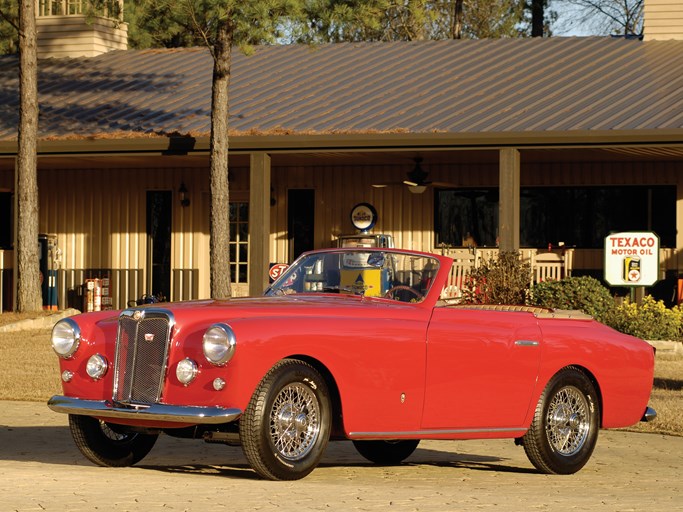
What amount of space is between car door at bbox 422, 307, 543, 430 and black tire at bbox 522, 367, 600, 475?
165mm

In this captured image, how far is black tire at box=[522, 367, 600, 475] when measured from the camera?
353 inches

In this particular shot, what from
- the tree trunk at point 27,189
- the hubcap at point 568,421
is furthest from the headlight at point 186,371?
the tree trunk at point 27,189

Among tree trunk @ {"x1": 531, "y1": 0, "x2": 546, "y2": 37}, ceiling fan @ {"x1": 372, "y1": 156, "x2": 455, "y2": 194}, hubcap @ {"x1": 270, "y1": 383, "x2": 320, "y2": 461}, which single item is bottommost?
hubcap @ {"x1": 270, "y1": 383, "x2": 320, "y2": 461}

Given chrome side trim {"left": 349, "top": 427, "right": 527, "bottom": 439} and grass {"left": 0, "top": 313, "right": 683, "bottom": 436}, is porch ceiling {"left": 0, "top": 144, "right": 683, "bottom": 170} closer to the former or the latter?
grass {"left": 0, "top": 313, "right": 683, "bottom": 436}

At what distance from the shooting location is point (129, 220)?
2612 centimetres

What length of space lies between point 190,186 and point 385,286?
56.6 feet

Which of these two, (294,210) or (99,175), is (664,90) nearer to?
(294,210)

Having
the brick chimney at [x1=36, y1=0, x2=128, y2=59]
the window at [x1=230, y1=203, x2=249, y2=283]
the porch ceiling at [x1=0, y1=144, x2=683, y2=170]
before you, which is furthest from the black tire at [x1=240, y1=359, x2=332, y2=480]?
the brick chimney at [x1=36, y1=0, x2=128, y2=59]

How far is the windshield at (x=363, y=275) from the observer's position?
888 centimetres

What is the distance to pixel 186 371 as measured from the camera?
304 inches

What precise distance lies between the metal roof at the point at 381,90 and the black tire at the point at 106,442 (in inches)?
481

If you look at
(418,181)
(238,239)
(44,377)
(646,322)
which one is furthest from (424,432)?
(238,239)

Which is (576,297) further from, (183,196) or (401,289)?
(401,289)

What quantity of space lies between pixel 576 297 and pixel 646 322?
41.5 inches
